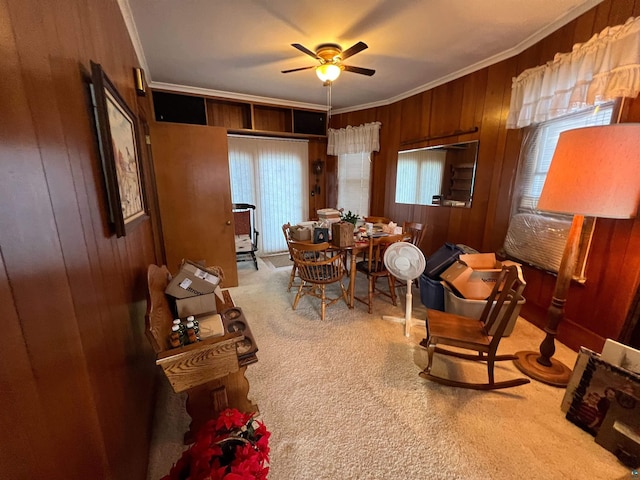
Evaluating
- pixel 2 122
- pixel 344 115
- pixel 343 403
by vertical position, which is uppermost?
pixel 344 115

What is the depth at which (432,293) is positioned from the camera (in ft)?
8.05

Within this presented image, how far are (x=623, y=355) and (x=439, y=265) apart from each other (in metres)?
1.27

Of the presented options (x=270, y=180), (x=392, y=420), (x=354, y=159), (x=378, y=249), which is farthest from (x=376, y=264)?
(x=270, y=180)

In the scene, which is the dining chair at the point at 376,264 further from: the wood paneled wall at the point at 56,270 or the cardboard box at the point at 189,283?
the wood paneled wall at the point at 56,270

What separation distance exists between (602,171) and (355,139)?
11.0ft

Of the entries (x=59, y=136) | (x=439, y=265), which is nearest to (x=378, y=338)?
(x=439, y=265)

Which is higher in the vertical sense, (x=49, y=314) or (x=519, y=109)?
(x=519, y=109)

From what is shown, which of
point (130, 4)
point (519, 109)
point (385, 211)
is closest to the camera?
point (130, 4)

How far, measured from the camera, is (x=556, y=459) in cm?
126

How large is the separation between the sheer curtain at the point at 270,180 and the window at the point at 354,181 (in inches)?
26.1

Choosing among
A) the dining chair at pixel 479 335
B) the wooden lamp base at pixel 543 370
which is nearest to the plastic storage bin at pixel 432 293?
the dining chair at pixel 479 335

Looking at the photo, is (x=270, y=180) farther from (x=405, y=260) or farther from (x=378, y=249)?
(x=405, y=260)

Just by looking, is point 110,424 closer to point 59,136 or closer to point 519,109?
point 59,136

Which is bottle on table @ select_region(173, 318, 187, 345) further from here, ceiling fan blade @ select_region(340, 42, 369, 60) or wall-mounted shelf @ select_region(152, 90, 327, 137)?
wall-mounted shelf @ select_region(152, 90, 327, 137)
